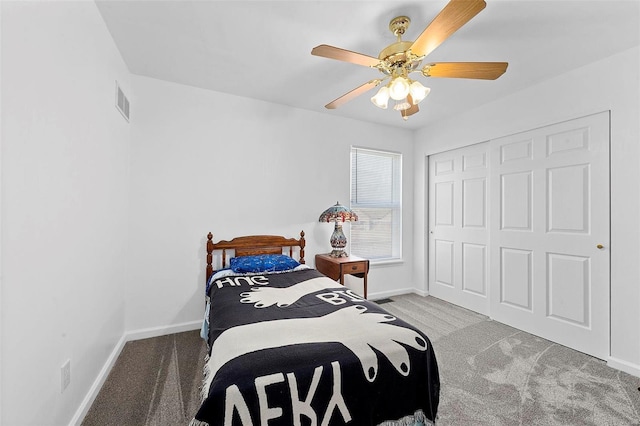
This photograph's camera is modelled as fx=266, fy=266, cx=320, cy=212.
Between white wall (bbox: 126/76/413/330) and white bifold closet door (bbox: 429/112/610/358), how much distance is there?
167cm

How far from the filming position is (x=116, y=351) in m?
2.30

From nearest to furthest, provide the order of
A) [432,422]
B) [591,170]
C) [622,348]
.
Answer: [432,422] → [622,348] → [591,170]

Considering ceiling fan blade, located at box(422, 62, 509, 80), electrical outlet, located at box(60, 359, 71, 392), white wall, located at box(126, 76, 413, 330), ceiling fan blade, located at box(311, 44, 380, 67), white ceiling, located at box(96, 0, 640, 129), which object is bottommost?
electrical outlet, located at box(60, 359, 71, 392)

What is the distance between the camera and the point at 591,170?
2.41 m

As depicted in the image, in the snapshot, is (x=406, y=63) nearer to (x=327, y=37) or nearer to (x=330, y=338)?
(x=327, y=37)

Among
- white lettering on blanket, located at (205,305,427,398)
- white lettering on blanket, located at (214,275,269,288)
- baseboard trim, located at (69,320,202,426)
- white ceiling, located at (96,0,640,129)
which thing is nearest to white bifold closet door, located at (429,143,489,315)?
white ceiling, located at (96,0,640,129)

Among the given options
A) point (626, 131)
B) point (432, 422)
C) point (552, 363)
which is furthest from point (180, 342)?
Answer: point (626, 131)

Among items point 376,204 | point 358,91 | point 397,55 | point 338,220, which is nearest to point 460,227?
point 376,204

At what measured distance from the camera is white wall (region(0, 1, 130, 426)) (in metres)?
1.03

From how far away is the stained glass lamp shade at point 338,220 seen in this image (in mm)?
3240

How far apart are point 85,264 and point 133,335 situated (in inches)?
52.1

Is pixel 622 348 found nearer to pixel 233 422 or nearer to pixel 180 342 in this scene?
pixel 233 422

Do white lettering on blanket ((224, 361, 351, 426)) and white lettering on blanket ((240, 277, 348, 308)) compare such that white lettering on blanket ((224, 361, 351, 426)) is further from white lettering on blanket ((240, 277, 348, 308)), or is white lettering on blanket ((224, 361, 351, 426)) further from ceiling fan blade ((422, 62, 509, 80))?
ceiling fan blade ((422, 62, 509, 80))

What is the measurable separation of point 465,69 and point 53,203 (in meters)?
2.48
